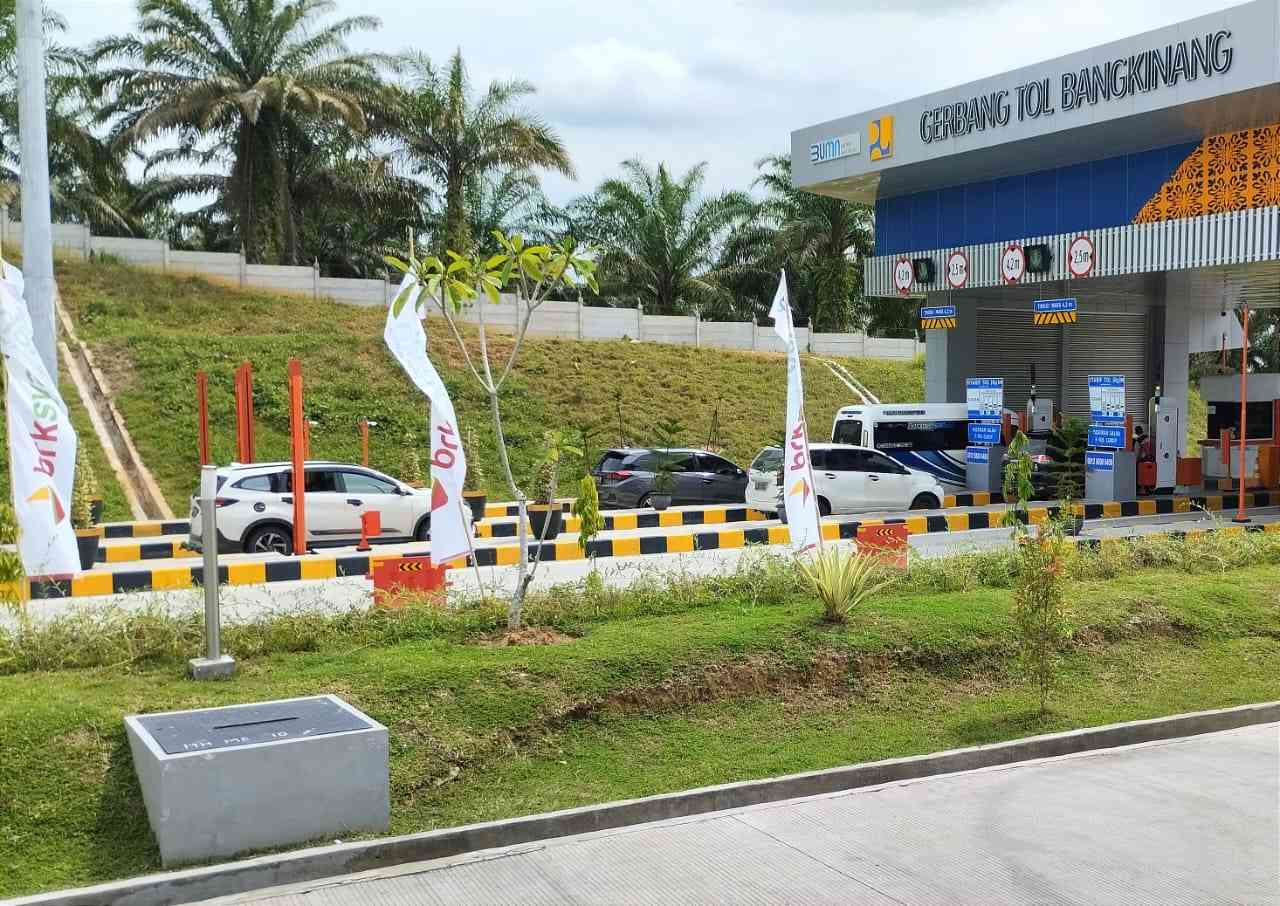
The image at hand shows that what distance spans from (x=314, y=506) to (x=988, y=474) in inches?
578

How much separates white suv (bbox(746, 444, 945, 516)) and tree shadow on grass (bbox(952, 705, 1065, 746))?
12281 mm

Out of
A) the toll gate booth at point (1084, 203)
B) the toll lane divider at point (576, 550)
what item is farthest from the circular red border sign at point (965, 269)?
the toll lane divider at point (576, 550)

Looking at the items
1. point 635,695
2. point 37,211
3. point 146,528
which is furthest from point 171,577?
point 635,695

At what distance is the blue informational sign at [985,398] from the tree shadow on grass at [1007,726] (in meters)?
15.6

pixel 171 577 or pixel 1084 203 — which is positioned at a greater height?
pixel 1084 203

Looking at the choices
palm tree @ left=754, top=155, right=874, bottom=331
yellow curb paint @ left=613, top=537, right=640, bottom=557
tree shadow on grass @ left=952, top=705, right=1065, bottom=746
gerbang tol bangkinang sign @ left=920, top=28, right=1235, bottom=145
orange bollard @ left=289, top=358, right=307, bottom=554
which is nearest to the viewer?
tree shadow on grass @ left=952, top=705, right=1065, bottom=746

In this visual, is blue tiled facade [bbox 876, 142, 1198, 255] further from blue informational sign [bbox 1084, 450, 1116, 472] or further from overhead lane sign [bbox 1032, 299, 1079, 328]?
blue informational sign [bbox 1084, 450, 1116, 472]

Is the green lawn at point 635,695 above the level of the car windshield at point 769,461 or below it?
below

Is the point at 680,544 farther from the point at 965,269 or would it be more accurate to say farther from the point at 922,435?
the point at 965,269

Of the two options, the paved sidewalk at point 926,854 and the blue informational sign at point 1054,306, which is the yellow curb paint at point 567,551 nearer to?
the paved sidewalk at point 926,854

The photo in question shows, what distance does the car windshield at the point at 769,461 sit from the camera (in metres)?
20.5

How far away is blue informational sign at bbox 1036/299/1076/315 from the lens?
21.6 m

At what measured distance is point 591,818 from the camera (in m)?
6.62

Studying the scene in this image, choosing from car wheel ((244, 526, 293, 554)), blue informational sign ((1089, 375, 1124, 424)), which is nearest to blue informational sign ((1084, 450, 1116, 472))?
blue informational sign ((1089, 375, 1124, 424))
